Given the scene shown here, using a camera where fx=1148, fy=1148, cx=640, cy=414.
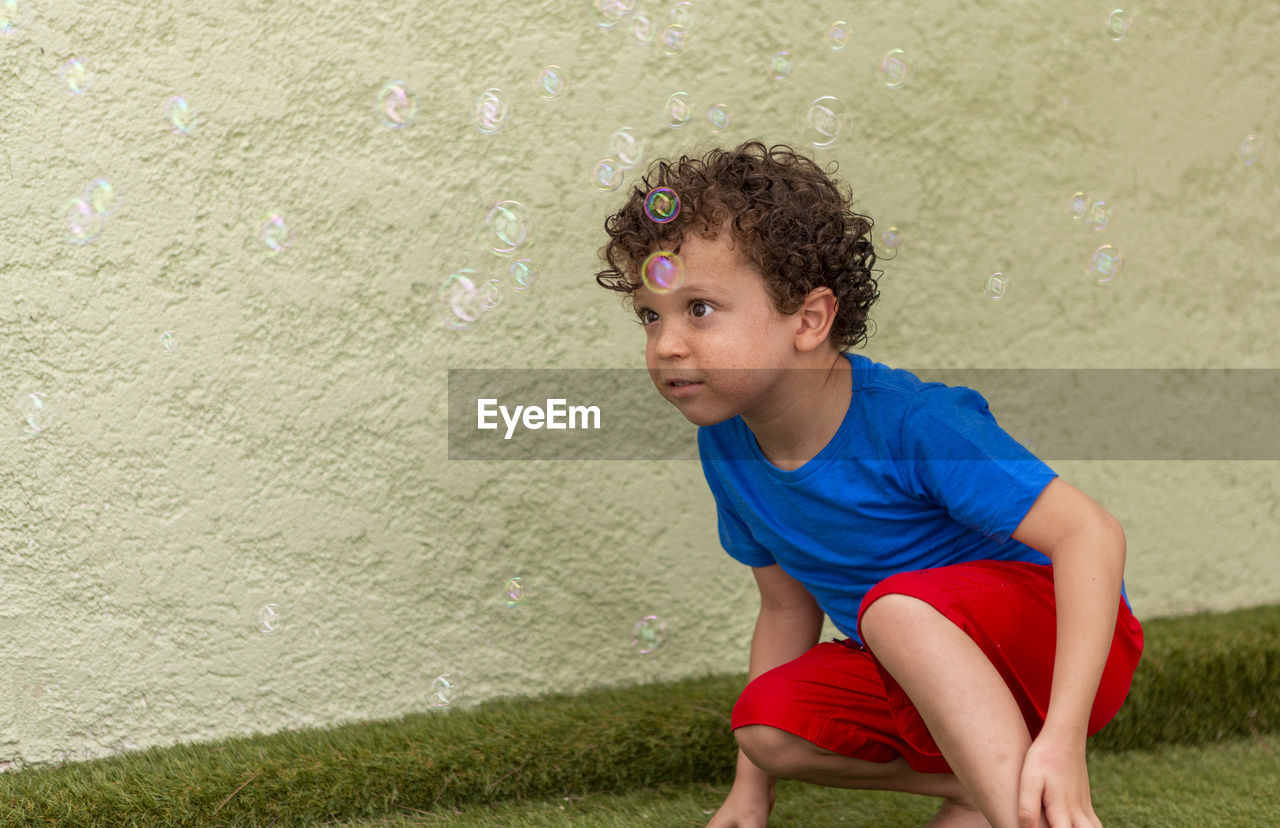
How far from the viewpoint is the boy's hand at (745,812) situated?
167cm

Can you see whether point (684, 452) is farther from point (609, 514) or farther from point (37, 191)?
point (37, 191)

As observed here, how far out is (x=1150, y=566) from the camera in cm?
254

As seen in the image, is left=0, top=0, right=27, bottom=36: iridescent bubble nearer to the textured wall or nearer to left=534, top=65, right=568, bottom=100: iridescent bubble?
the textured wall

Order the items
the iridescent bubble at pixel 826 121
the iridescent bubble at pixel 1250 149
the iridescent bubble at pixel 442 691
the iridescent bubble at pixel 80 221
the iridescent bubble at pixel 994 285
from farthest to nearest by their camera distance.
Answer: the iridescent bubble at pixel 1250 149, the iridescent bubble at pixel 994 285, the iridescent bubble at pixel 826 121, the iridescent bubble at pixel 442 691, the iridescent bubble at pixel 80 221

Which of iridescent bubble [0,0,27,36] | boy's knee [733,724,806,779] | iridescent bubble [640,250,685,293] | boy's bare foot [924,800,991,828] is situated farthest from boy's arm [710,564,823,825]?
iridescent bubble [0,0,27,36]

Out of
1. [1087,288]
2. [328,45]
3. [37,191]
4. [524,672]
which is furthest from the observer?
[1087,288]

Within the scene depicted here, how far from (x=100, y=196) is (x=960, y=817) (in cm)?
164

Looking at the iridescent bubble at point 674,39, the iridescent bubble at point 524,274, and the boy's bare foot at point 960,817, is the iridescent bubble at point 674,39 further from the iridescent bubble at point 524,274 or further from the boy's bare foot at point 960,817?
the boy's bare foot at point 960,817

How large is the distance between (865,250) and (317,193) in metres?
0.96

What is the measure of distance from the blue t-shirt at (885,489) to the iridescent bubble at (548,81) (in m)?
0.75

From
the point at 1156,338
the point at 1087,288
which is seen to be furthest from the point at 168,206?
the point at 1156,338

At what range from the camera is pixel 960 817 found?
1.56 m

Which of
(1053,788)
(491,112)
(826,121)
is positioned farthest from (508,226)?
(1053,788)

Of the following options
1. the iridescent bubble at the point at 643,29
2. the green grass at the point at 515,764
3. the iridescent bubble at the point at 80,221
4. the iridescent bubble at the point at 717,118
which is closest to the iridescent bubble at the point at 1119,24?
the iridescent bubble at the point at 717,118
